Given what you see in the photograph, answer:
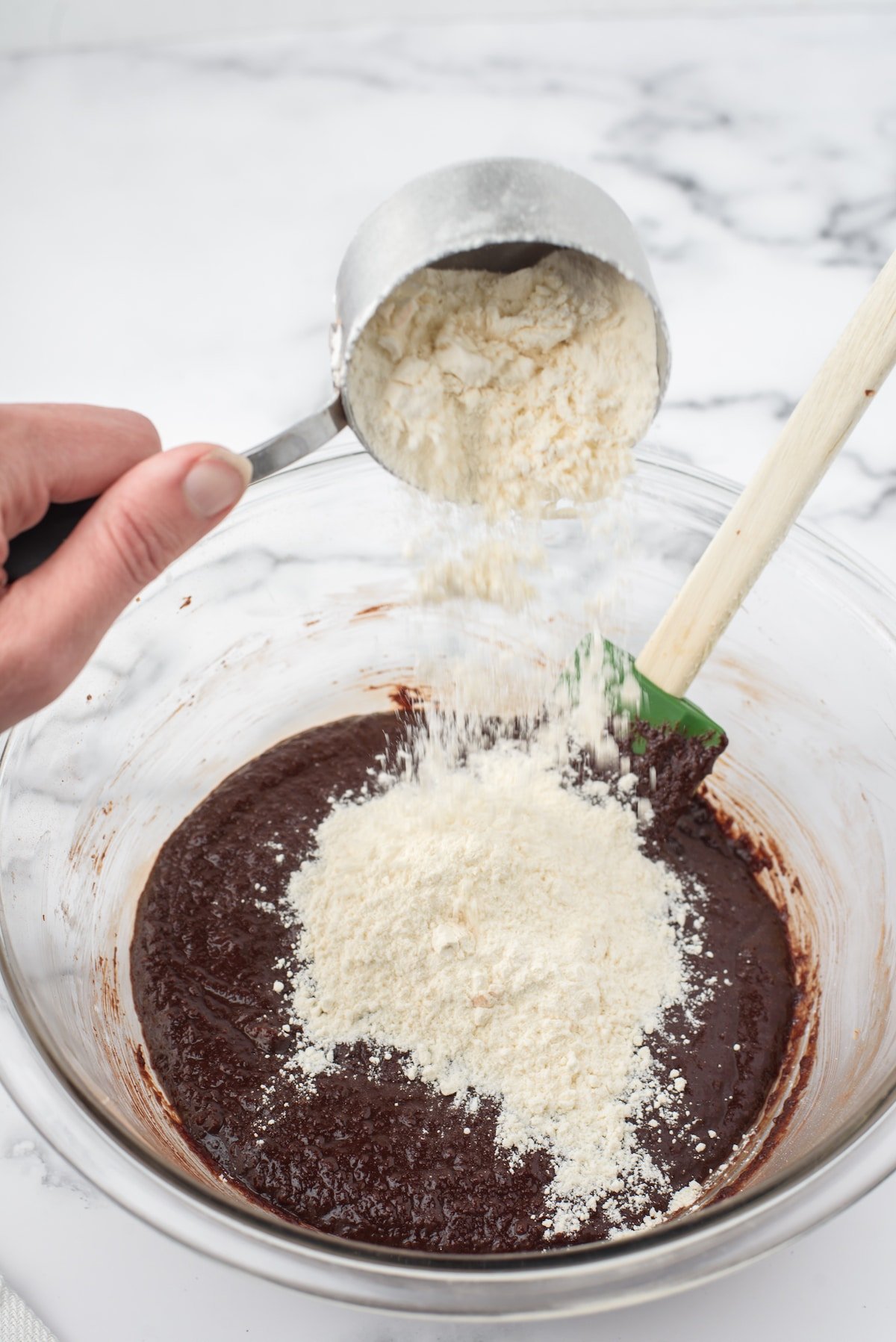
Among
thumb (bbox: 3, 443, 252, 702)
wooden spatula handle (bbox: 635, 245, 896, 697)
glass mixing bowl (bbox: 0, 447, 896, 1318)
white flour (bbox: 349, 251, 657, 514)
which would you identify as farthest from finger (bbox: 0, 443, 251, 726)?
wooden spatula handle (bbox: 635, 245, 896, 697)

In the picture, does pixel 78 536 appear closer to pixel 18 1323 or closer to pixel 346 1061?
pixel 346 1061

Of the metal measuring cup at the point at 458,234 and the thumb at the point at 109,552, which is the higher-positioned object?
the metal measuring cup at the point at 458,234

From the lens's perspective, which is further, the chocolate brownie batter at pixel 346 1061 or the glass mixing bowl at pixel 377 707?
the chocolate brownie batter at pixel 346 1061

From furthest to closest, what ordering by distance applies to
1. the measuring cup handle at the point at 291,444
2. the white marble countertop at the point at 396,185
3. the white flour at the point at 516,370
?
the white marble countertop at the point at 396,185
the white flour at the point at 516,370
the measuring cup handle at the point at 291,444

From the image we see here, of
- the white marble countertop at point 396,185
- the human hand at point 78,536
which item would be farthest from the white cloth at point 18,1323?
the white marble countertop at point 396,185

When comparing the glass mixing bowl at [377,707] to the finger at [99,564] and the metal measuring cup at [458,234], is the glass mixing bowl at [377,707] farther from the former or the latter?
the finger at [99,564]

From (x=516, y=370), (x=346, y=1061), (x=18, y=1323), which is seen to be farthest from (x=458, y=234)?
(x=18, y=1323)

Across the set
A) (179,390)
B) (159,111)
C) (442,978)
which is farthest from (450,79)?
(442,978)
